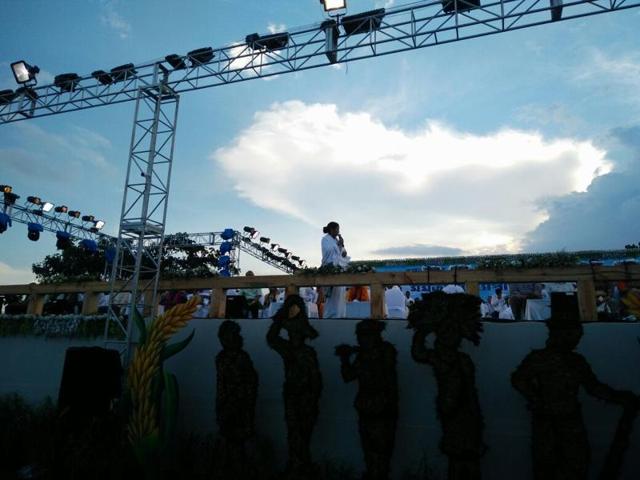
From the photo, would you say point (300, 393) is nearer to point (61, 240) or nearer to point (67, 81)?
point (67, 81)

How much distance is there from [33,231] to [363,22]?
15908mm

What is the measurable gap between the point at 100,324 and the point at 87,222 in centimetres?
1634

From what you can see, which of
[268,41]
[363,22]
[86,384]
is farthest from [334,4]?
[86,384]

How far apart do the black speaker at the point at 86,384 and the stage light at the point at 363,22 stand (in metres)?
7.24

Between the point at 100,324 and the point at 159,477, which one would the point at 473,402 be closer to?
the point at 159,477

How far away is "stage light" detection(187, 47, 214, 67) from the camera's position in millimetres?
8852

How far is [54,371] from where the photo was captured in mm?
5859

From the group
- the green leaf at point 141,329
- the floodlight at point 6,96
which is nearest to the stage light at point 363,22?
the green leaf at point 141,329

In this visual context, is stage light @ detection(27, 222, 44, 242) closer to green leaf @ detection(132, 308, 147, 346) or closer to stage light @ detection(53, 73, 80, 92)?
stage light @ detection(53, 73, 80, 92)

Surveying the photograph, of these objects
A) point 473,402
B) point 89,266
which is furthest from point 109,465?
point 89,266

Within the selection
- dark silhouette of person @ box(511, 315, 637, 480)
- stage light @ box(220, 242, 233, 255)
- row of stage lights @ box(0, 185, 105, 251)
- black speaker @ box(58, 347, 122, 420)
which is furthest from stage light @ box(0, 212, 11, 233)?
dark silhouette of person @ box(511, 315, 637, 480)

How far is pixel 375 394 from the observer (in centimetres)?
379

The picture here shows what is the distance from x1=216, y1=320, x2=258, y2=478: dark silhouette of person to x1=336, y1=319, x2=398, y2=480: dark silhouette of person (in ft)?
3.50

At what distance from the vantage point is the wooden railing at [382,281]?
4.18 metres
